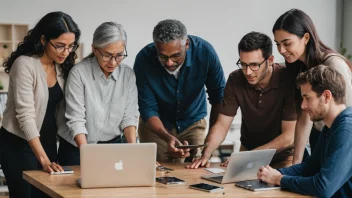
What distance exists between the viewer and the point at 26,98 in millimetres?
3316

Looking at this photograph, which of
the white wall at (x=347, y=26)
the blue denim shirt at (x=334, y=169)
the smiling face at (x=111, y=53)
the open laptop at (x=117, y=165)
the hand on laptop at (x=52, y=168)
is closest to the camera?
the blue denim shirt at (x=334, y=169)

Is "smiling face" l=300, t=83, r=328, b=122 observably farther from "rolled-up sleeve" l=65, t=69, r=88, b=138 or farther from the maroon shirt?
"rolled-up sleeve" l=65, t=69, r=88, b=138

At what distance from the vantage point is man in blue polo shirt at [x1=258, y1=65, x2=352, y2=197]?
2742mm

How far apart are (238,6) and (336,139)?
5383mm

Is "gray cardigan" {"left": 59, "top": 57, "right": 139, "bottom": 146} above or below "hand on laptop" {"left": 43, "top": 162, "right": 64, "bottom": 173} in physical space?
above

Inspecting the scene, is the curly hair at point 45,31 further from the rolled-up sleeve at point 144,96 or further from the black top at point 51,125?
the rolled-up sleeve at point 144,96

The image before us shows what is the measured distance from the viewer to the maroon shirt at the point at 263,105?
3.68 metres

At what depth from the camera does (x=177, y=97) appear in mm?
4055

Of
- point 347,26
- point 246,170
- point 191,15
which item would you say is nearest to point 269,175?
point 246,170

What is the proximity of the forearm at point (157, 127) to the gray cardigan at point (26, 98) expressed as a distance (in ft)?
2.54

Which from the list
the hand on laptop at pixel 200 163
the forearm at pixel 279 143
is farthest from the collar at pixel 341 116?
the hand on laptop at pixel 200 163

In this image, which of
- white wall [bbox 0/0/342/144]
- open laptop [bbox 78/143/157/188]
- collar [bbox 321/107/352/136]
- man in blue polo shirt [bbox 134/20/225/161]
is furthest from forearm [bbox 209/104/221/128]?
white wall [bbox 0/0/342/144]

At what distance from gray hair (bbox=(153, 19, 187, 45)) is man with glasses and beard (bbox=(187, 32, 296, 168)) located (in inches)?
13.9

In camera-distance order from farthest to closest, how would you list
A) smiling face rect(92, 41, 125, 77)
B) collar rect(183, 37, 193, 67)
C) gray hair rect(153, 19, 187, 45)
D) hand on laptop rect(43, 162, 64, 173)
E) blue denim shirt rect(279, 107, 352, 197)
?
collar rect(183, 37, 193, 67) → gray hair rect(153, 19, 187, 45) → smiling face rect(92, 41, 125, 77) → hand on laptop rect(43, 162, 64, 173) → blue denim shirt rect(279, 107, 352, 197)
